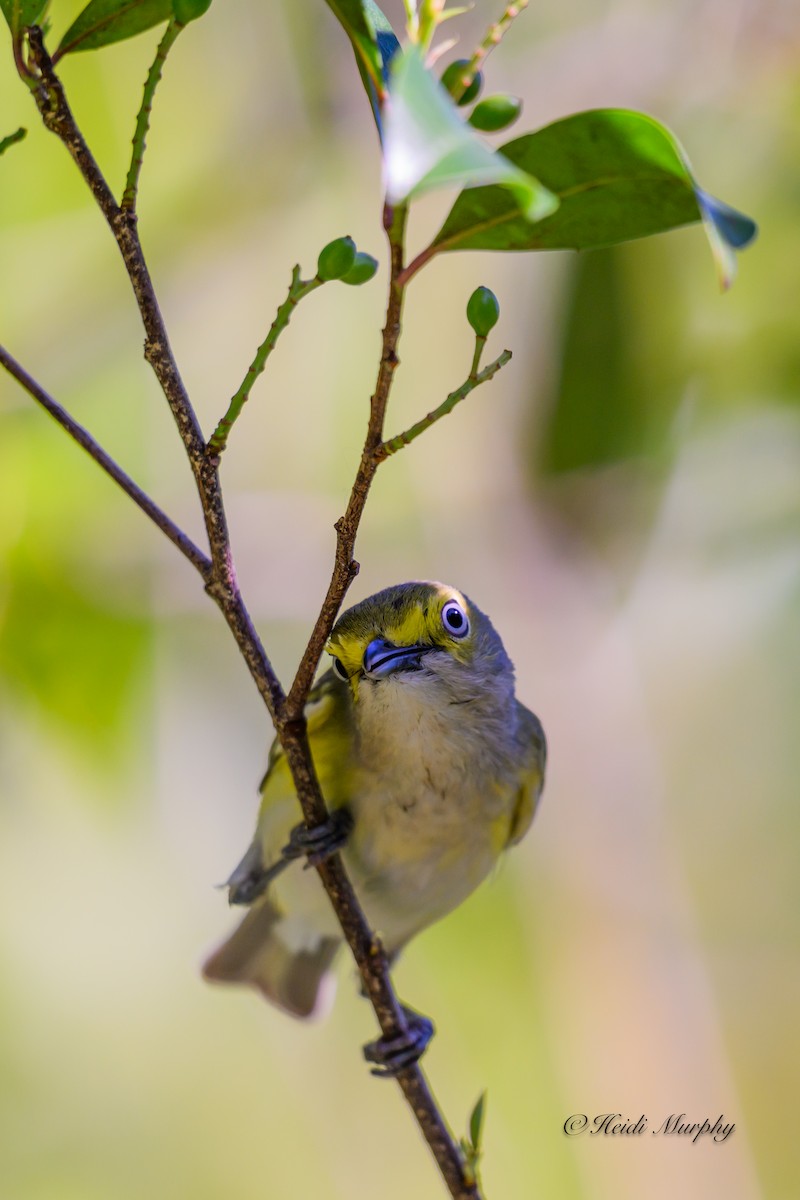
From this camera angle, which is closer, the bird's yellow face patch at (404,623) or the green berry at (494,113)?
the green berry at (494,113)

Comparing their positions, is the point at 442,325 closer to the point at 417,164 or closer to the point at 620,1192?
the point at 620,1192

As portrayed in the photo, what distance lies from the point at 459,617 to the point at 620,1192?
3.88m

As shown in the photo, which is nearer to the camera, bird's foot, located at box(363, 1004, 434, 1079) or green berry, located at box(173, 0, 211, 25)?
green berry, located at box(173, 0, 211, 25)

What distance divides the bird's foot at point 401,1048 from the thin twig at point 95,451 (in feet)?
3.75

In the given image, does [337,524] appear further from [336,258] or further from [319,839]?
[319,839]

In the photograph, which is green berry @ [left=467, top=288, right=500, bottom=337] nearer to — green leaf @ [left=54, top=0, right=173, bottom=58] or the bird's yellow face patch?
green leaf @ [left=54, top=0, right=173, bottom=58]

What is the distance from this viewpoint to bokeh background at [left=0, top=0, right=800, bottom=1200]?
5348mm

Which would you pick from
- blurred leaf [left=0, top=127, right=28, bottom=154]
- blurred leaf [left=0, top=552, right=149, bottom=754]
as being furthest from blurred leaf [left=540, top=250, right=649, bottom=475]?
blurred leaf [left=0, top=127, right=28, bottom=154]

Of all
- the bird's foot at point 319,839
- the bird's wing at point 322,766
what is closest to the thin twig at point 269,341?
the bird's foot at point 319,839

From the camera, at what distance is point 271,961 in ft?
15.2

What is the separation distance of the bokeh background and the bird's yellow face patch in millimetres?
2405

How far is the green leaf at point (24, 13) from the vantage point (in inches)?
63.1

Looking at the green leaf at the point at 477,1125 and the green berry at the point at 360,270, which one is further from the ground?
Answer: the green berry at the point at 360,270

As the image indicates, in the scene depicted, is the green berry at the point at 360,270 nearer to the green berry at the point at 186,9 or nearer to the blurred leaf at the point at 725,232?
the green berry at the point at 186,9
